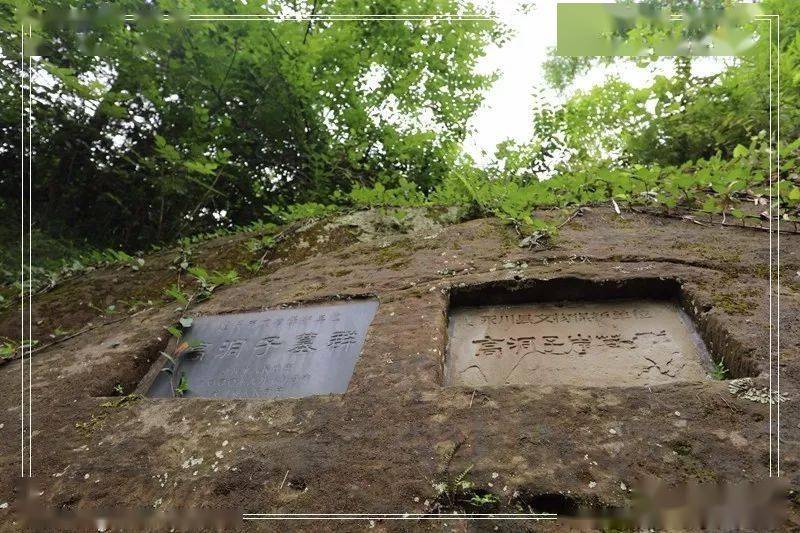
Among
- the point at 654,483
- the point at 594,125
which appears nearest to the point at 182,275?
the point at 654,483

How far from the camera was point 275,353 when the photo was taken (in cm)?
264

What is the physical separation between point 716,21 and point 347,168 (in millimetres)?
4975

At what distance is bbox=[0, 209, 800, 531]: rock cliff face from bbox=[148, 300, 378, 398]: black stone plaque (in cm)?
12

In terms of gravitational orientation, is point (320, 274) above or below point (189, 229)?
below

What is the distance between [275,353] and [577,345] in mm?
1580

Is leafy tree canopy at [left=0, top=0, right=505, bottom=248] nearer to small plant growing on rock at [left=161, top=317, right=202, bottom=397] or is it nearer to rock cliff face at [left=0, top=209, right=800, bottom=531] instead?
small plant growing on rock at [left=161, top=317, right=202, bottom=397]

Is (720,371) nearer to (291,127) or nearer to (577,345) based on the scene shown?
(577,345)

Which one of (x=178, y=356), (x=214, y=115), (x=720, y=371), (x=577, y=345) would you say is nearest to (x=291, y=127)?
(x=214, y=115)

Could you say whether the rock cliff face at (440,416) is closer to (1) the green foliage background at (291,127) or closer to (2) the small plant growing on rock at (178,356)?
(2) the small plant growing on rock at (178,356)

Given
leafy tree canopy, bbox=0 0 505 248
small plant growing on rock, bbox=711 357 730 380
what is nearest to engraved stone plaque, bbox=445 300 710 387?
small plant growing on rock, bbox=711 357 730 380

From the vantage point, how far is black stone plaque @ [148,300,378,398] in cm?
237

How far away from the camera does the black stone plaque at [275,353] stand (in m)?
2.37

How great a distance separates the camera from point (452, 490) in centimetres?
158

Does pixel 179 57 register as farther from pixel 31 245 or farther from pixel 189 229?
pixel 31 245
